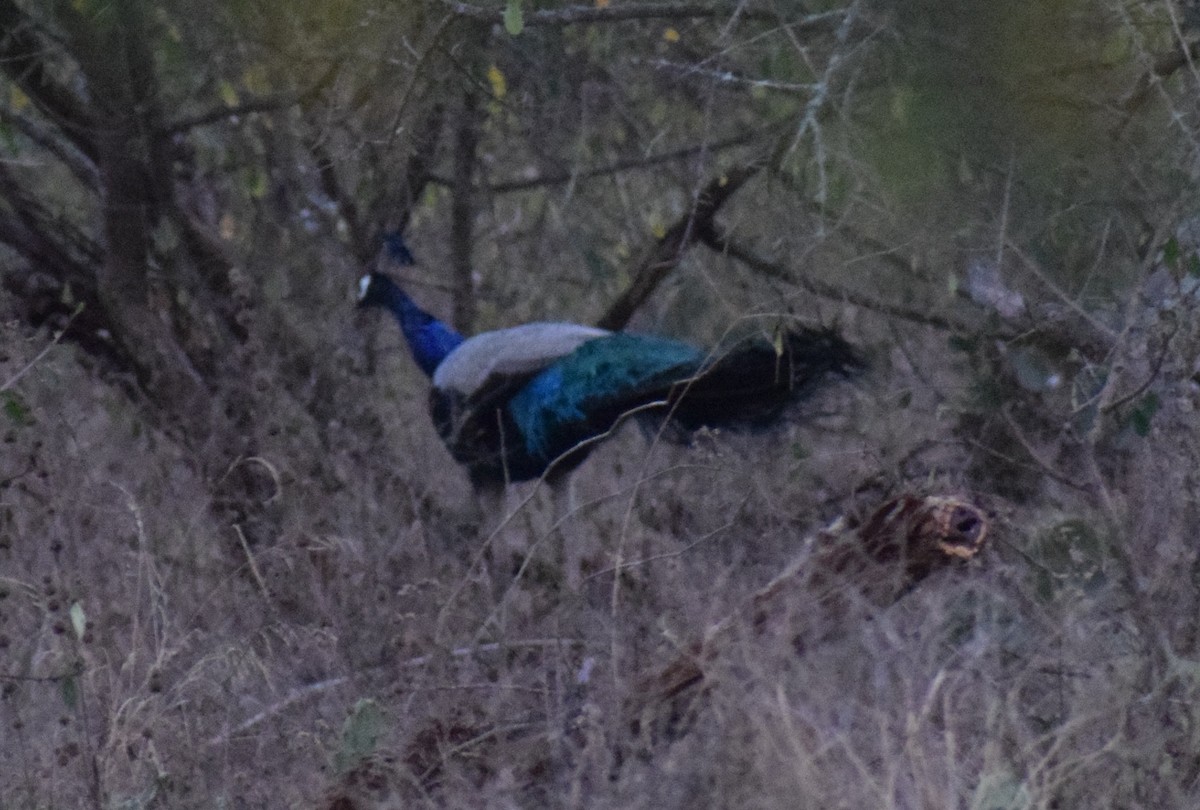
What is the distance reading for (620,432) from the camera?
5.93 meters

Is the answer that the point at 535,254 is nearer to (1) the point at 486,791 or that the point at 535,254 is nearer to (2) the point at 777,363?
(2) the point at 777,363

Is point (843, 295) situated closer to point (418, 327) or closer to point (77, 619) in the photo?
point (418, 327)

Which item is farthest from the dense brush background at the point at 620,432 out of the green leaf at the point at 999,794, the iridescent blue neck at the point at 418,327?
the iridescent blue neck at the point at 418,327

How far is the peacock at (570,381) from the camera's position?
526 cm

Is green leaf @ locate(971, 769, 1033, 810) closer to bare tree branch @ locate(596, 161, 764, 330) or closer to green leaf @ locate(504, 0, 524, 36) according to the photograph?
green leaf @ locate(504, 0, 524, 36)

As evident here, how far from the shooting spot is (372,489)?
5305 mm

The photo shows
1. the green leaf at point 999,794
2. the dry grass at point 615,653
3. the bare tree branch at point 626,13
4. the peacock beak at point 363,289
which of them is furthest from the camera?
the peacock beak at point 363,289

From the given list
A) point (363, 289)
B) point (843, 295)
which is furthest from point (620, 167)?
point (363, 289)

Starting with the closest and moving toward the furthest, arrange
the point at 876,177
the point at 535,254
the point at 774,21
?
the point at 876,177 < the point at 774,21 < the point at 535,254

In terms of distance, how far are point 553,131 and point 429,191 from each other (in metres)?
0.53

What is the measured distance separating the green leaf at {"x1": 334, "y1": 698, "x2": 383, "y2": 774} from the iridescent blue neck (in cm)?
295

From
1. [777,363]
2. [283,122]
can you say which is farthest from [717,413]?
[283,122]

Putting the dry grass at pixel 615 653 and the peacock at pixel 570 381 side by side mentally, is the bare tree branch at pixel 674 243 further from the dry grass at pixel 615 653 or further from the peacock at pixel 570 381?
the dry grass at pixel 615 653

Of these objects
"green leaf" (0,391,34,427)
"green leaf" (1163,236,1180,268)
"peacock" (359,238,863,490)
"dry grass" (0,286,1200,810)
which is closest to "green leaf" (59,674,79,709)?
"dry grass" (0,286,1200,810)
